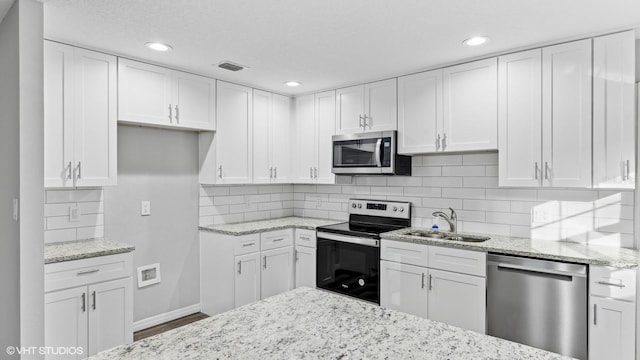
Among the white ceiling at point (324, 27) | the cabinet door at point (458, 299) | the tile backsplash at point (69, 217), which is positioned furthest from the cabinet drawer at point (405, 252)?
the tile backsplash at point (69, 217)

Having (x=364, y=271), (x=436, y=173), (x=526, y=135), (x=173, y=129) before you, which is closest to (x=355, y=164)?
(x=436, y=173)

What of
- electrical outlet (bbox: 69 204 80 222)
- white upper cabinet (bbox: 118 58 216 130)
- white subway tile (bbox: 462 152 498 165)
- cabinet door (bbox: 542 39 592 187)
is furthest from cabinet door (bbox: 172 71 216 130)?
cabinet door (bbox: 542 39 592 187)

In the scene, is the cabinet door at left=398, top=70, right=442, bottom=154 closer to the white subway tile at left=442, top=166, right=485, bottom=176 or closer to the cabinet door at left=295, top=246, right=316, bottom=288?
the white subway tile at left=442, top=166, right=485, bottom=176

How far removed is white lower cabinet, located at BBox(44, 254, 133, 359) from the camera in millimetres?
2330

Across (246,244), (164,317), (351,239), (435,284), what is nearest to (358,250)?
(351,239)

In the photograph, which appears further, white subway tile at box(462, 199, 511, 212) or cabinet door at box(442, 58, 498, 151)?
white subway tile at box(462, 199, 511, 212)

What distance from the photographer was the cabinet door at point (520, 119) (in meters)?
2.73

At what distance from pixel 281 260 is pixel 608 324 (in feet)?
8.73

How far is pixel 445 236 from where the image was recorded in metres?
3.31

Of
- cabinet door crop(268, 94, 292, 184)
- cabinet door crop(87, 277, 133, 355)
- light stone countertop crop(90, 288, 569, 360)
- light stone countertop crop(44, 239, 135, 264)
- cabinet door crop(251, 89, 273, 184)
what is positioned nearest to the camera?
light stone countertop crop(90, 288, 569, 360)

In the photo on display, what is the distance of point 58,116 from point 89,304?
4.29 feet

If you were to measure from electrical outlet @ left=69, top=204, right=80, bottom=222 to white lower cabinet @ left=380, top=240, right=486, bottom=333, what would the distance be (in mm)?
2504

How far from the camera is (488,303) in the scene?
8.75 feet

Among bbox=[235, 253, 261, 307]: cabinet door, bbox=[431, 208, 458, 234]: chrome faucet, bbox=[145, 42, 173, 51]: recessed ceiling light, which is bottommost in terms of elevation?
bbox=[235, 253, 261, 307]: cabinet door
